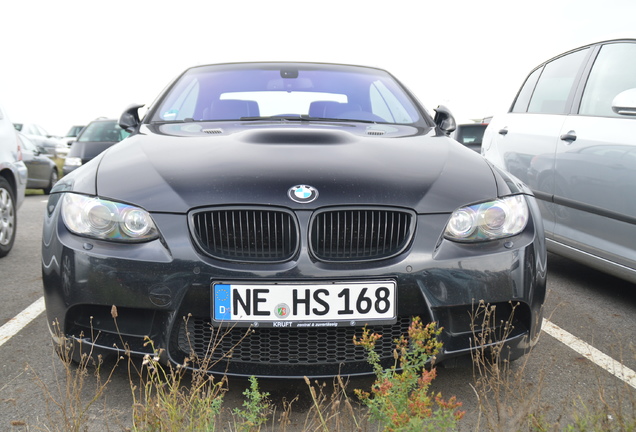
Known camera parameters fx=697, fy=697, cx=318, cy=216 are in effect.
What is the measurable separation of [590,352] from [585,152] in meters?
1.46

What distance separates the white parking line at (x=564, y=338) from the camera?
10.3 ft

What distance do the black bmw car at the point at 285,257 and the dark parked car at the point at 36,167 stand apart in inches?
445

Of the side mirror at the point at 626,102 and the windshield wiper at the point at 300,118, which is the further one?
the side mirror at the point at 626,102

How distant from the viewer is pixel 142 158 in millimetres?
2996

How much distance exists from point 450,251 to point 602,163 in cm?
199

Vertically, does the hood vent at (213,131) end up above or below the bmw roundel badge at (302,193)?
above

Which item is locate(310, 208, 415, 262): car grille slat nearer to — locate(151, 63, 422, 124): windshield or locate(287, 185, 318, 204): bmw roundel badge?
locate(287, 185, 318, 204): bmw roundel badge

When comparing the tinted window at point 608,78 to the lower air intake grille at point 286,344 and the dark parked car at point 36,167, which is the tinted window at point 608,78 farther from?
the dark parked car at point 36,167

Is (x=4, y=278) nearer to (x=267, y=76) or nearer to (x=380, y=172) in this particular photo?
(x=267, y=76)

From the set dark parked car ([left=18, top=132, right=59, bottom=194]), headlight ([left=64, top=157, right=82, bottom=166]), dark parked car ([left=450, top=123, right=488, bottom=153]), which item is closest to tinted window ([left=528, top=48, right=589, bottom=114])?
dark parked car ([left=450, top=123, right=488, bottom=153])

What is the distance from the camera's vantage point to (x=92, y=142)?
13.0m

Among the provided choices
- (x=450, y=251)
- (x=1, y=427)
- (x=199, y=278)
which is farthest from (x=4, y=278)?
(x=450, y=251)

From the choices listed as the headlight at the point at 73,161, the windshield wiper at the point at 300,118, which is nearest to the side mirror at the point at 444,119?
the windshield wiper at the point at 300,118

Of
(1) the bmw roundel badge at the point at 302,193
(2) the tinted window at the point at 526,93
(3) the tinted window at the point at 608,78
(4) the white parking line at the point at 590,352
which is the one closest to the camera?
(1) the bmw roundel badge at the point at 302,193
